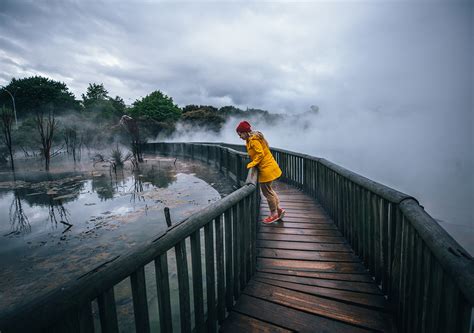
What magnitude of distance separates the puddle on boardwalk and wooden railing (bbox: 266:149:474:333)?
5.33 feet

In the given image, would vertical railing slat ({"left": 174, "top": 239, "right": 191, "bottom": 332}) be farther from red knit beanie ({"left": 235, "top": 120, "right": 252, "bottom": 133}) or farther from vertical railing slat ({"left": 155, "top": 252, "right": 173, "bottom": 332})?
red knit beanie ({"left": 235, "top": 120, "right": 252, "bottom": 133})

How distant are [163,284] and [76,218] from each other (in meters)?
5.63

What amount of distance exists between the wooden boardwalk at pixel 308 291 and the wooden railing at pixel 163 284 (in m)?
0.22

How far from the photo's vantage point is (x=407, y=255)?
2020 mm

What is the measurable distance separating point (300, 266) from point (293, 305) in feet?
2.72

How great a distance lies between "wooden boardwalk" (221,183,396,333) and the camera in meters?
2.31

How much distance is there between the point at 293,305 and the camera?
8.36 ft

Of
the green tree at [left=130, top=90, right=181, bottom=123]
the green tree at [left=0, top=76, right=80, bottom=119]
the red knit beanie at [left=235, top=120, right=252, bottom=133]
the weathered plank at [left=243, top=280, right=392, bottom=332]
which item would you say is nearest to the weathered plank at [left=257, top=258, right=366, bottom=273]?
the weathered plank at [left=243, top=280, right=392, bottom=332]

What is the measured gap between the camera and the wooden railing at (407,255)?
49.2 inches

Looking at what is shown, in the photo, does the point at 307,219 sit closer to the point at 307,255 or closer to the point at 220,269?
the point at 307,255

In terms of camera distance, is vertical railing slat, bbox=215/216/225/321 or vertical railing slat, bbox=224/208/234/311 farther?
vertical railing slat, bbox=224/208/234/311

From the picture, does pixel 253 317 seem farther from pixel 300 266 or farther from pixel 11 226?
pixel 11 226

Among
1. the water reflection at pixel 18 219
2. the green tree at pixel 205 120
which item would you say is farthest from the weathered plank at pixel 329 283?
the green tree at pixel 205 120

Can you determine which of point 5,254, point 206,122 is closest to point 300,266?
point 5,254
